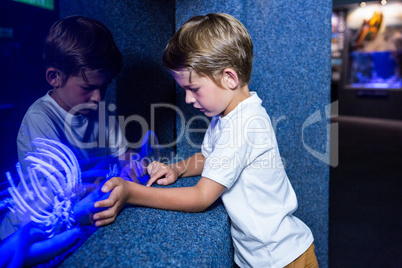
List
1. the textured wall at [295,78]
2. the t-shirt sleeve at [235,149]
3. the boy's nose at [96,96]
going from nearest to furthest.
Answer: the boy's nose at [96,96] < the t-shirt sleeve at [235,149] < the textured wall at [295,78]

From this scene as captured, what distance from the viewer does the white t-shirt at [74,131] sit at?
42 cm

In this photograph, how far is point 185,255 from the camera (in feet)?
1.90

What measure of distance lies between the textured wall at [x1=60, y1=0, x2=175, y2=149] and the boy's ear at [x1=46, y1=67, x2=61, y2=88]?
0.09m

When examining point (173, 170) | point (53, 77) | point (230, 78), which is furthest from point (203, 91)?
point (53, 77)

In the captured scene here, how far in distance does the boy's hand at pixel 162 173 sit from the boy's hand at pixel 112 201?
245 mm

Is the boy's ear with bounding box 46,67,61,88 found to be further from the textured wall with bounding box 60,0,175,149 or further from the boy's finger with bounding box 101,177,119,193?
the boy's finger with bounding box 101,177,119,193

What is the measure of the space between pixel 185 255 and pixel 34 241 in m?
0.25

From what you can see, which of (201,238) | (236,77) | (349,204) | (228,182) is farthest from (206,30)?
(349,204)

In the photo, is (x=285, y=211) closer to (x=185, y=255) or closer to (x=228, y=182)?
(x=228, y=182)

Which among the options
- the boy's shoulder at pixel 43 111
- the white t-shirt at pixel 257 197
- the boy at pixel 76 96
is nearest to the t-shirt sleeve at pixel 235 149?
the white t-shirt at pixel 257 197

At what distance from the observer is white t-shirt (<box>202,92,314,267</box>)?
0.77 metres

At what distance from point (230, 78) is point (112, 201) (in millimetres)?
412

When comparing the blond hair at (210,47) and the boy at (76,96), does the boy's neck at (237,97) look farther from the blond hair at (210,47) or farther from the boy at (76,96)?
the boy at (76,96)

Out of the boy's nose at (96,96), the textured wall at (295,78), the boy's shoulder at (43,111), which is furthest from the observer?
the textured wall at (295,78)
